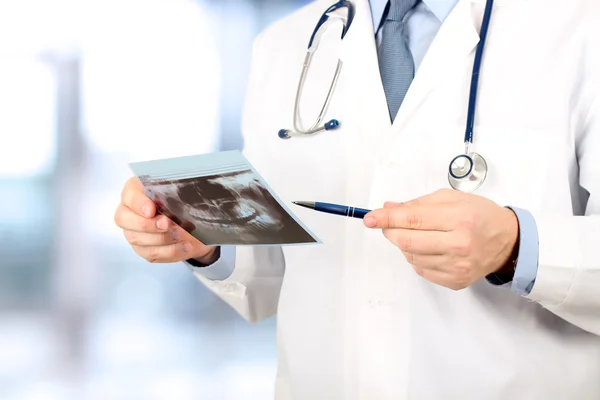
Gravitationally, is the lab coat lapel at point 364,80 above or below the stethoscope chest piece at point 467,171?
above

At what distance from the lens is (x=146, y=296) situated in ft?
7.14

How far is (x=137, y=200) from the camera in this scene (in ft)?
2.96

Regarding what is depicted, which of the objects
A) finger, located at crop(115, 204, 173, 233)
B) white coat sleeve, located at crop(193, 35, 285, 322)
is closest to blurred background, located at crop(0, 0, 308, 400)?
white coat sleeve, located at crop(193, 35, 285, 322)

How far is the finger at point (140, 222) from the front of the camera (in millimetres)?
903

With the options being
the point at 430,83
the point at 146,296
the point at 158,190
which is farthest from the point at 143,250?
the point at 146,296

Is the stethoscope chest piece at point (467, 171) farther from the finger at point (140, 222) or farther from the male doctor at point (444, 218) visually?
the finger at point (140, 222)

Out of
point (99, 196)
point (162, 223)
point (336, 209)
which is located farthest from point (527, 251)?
point (99, 196)

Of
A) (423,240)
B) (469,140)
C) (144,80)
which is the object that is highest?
(144,80)

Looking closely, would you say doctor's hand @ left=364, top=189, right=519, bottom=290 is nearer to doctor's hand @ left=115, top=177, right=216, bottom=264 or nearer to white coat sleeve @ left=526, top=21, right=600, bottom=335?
white coat sleeve @ left=526, top=21, right=600, bottom=335

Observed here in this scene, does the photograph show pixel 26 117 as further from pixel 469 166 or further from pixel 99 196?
pixel 469 166

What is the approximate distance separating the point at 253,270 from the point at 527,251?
0.58 m

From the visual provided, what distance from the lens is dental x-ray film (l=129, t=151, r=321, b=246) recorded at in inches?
28.8

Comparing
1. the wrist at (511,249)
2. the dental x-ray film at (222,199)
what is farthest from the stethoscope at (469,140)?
the dental x-ray film at (222,199)

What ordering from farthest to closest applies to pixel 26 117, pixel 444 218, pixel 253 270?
pixel 26 117, pixel 253 270, pixel 444 218
